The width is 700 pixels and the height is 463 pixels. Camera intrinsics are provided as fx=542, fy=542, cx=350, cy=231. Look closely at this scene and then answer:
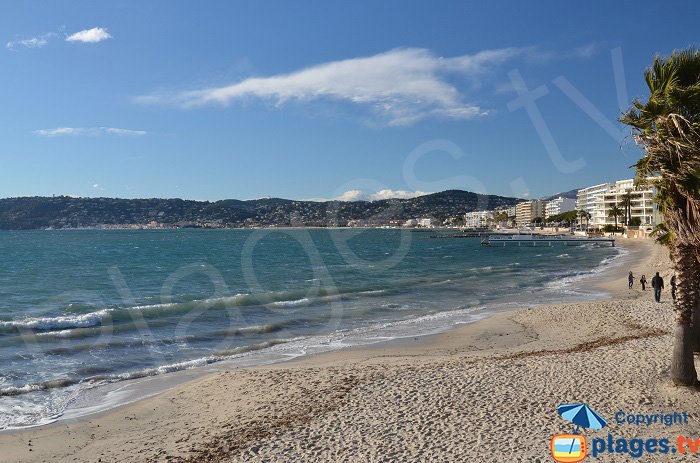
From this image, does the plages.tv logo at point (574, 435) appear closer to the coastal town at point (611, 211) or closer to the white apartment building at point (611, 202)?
the coastal town at point (611, 211)

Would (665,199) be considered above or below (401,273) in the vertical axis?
above

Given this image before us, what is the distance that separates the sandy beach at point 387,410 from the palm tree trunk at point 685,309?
12.7 inches

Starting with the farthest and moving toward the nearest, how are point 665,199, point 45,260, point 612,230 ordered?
point 612,230, point 45,260, point 665,199

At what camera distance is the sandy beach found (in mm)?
8188

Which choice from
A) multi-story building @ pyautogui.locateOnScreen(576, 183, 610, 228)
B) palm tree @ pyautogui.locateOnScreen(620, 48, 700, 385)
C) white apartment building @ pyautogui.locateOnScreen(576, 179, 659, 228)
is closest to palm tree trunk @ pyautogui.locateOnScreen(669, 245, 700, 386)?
palm tree @ pyautogui.locateOnScreen(620, 48, 700, 385)

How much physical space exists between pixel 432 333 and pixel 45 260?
190 feet

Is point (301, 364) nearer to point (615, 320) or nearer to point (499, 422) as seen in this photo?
point (499, 422)

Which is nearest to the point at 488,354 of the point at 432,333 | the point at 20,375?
the point at 432,333

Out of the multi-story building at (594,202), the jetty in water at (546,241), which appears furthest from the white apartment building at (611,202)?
the jetty in water at (546,241)

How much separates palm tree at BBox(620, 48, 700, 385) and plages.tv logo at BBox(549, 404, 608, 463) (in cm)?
219

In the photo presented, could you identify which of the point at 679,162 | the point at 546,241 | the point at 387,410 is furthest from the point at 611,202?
A: the point at 387,410

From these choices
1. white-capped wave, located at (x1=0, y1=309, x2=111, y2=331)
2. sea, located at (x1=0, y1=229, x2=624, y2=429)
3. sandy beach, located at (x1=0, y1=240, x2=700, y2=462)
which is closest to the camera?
sandy beach, located at (x1=0, y1=240, x2=700, y2=462)

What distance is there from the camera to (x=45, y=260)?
206 feet

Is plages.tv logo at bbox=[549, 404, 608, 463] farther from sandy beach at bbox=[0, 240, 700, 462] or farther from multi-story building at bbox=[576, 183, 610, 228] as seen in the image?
multi-story building at bbox=[576, 183, 610, 228]
